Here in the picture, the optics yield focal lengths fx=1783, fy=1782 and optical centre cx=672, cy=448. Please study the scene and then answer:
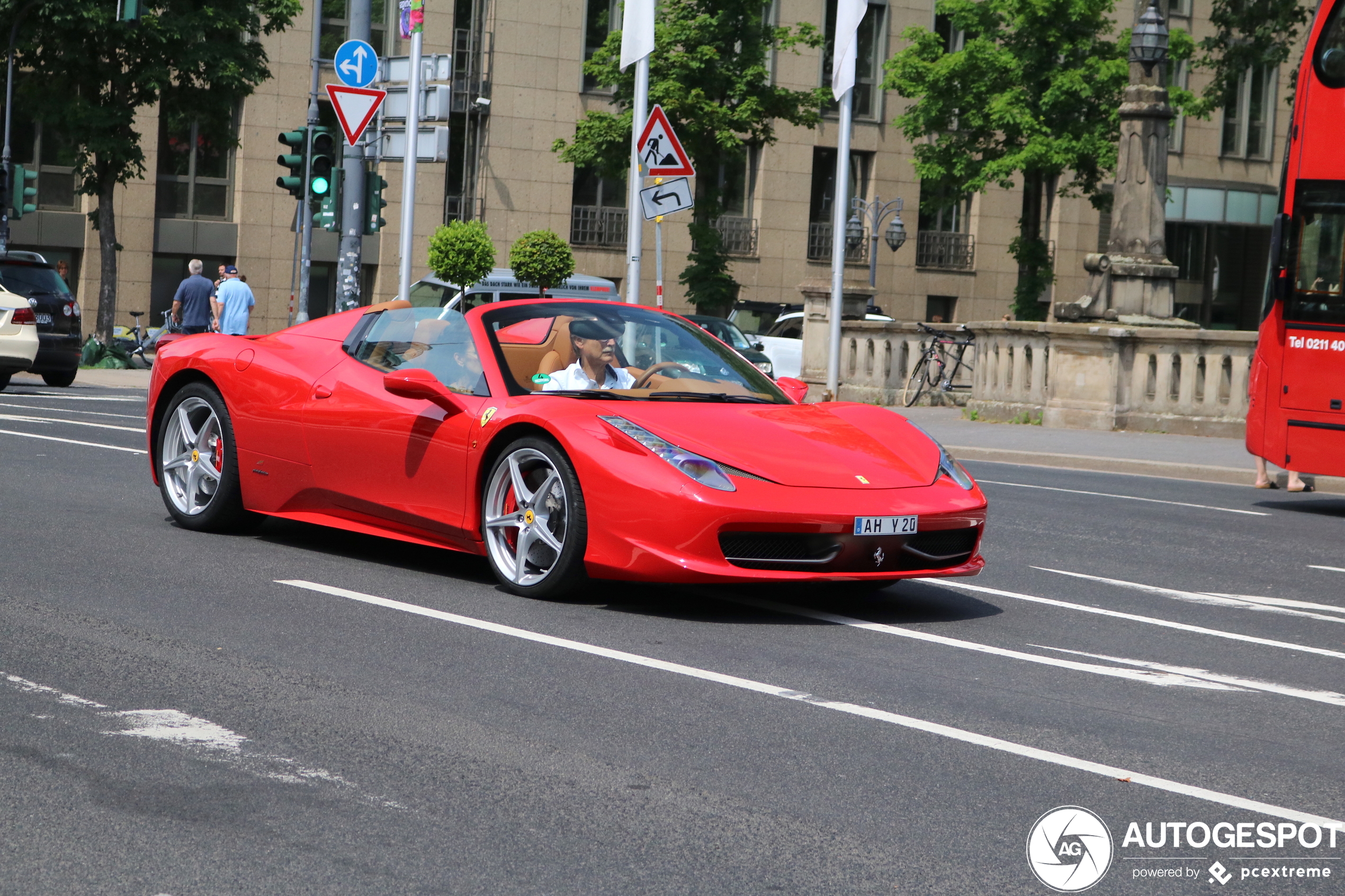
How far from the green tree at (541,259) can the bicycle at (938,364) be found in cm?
1590

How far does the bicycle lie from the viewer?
27.5 meters

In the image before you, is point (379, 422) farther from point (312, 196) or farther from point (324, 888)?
point (312, 196)

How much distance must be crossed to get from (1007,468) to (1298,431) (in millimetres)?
3668

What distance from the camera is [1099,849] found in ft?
13.6

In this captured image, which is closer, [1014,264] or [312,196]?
[312,196]

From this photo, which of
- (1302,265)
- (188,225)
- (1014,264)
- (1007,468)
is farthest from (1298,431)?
(1014,264)

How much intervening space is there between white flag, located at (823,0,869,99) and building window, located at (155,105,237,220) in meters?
25.3

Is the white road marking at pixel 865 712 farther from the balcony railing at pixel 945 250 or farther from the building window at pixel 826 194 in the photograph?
the balcony railing at pixel 945 250

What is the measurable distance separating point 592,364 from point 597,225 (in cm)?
4264

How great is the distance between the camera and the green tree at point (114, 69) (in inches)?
1302

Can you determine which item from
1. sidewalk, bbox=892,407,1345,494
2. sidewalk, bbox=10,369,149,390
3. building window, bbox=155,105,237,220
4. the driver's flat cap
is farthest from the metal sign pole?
building window, bbox=155,105,237,220

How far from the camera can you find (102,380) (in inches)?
1067

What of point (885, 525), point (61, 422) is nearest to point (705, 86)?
point (61, 422)

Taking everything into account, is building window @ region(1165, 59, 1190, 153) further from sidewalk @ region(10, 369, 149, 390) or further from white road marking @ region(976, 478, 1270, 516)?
white road marking @ region(976, 478, 1270, 516)
